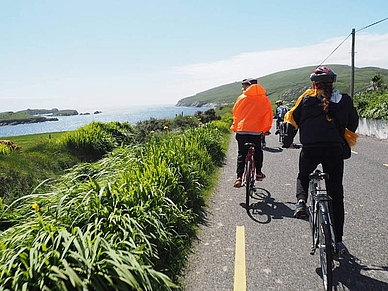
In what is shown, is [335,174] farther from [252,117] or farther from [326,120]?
[252,117]

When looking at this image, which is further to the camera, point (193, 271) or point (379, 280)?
point (193, 271)

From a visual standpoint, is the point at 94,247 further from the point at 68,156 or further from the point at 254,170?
the point at 68,156

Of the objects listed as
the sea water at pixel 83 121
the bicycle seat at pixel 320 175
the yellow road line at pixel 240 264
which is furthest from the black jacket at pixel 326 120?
the sea water at pixel 83 121

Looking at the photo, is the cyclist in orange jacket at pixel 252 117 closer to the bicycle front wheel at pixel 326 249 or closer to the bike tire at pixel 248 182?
the bike tire at pixel 248 182

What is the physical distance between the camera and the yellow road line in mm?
3548

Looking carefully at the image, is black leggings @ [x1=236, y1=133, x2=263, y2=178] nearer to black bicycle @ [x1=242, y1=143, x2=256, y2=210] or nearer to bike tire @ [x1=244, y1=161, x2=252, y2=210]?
black bicycle @ [x1=242, y1=143, x2=256, y2=210]

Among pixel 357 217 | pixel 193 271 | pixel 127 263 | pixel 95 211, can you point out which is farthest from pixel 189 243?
pixel 357 217

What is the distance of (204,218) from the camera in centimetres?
571

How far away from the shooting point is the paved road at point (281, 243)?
3.61m

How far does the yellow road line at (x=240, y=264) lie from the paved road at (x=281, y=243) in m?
0.03

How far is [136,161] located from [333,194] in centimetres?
378

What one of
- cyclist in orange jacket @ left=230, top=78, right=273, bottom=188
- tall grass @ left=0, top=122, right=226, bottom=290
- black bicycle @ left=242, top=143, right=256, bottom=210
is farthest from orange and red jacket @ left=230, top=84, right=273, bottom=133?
tall grass @ left=0, top=122, right=226, bottom=290

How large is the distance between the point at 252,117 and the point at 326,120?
108 inches

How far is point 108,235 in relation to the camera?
126 inches
